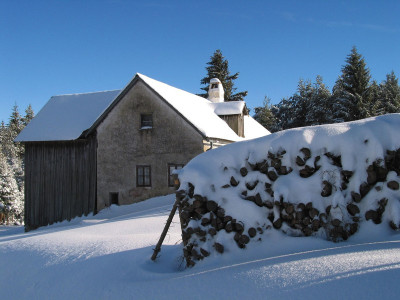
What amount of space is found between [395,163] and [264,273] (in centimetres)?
291

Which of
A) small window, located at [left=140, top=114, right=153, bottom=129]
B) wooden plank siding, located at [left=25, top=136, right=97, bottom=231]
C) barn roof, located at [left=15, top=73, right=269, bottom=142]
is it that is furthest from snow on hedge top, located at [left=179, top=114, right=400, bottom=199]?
wooden plank siding, located at [left=25, top=136, right=97, bottom=231]

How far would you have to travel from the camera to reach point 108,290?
5.28 m

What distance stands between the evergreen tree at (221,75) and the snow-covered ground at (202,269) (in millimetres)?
37513

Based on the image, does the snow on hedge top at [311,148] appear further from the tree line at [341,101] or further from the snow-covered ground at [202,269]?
the tree line at [341,101]

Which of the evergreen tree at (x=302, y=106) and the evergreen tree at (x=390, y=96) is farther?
the evergreen tree at (x=302, y=106)

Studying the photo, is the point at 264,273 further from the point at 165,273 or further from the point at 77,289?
the point at 77,289

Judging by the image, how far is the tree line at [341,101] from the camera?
1268 inches

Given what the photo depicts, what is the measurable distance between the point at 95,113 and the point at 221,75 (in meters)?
26.8

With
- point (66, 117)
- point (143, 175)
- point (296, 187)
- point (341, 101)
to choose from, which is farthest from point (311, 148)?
point (341, 101)

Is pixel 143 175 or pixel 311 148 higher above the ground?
pixel 311 148

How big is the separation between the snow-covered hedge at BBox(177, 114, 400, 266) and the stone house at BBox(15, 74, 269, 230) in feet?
35.0

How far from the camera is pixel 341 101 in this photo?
32406 mm

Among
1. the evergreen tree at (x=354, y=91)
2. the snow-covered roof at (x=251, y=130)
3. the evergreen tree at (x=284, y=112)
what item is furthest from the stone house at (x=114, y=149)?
the evergreen tree at (x=284, y=112)

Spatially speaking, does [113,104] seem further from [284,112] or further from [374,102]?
[284,112]
